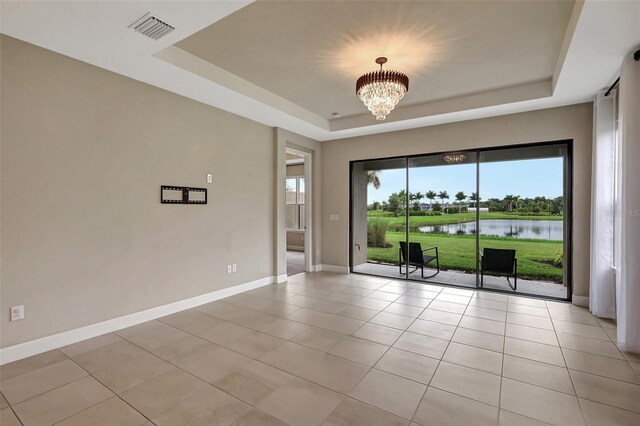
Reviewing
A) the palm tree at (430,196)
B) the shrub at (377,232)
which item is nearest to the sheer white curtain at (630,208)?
the palm tree at (430,196)

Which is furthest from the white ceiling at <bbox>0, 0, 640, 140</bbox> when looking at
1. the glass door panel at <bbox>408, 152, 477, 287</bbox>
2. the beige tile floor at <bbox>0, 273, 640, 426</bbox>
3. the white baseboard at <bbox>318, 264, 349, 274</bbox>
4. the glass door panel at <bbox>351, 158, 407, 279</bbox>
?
the white baseboard at <bbox>318, 264, 349, 274</bbox>

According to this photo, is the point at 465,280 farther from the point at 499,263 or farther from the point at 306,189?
the point at 306,189

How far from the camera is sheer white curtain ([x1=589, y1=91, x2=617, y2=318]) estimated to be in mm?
3746

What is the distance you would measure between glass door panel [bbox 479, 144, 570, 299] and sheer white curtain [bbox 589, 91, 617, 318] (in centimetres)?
87

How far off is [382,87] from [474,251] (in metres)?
3.68

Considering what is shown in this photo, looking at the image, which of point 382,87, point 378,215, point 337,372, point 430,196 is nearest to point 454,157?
point 430,196

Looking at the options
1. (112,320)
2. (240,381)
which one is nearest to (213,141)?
(112,320)

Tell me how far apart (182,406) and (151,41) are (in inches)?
122

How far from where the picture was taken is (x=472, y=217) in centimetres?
534

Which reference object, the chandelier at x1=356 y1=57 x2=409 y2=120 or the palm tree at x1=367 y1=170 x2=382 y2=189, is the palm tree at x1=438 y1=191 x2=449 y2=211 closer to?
the palm tree at x1=367 y1=170 x2=382 y2=189

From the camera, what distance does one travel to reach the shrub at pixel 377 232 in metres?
6.45

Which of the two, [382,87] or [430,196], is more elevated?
[382,87]

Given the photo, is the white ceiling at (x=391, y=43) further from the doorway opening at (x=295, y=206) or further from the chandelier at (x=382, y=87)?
the doorway opening at (x=295, y=206)

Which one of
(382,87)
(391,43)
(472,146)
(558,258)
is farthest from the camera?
(472,146)
